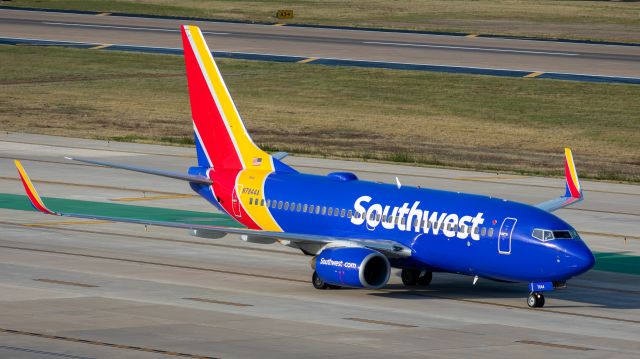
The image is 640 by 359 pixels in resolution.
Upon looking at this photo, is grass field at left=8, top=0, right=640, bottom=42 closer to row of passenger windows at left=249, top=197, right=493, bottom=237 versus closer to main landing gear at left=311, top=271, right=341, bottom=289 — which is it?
row of passenger windows at left=249, top=197, right=493, bottom=237

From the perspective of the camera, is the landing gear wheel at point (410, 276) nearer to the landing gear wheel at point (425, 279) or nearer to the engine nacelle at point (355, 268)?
the landing gear wheel at point (425, 279)

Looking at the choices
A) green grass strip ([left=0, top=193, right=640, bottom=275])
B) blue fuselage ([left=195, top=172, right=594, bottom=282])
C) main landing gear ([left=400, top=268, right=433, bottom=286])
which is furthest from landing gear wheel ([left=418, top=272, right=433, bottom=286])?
green grass strip ([left=0, top=193, right=640, bottom=275])

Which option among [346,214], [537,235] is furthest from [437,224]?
[346,214]

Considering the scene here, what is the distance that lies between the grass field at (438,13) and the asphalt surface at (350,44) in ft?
30.8

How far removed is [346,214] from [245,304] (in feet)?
17.8

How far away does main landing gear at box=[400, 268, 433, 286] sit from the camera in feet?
148

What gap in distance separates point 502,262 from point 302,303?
6.06 m

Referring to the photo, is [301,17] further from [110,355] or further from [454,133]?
[110,355]

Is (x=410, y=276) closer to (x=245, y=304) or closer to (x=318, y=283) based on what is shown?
(x=318, y=283)

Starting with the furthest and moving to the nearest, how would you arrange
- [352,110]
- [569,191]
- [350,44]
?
[350,44] < [352,110] < [569,191]

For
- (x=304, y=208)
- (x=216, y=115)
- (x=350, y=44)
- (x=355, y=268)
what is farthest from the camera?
(x=350, y=44)

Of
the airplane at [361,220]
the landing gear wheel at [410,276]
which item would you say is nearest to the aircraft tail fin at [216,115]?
the airplane at [361,220]

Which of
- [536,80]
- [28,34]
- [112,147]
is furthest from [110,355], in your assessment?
[28,34]

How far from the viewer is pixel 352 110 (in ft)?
315
